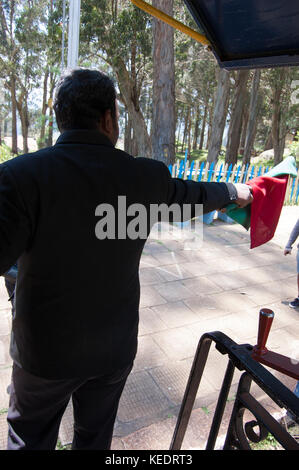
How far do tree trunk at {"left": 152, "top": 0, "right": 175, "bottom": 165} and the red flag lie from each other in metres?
8.88

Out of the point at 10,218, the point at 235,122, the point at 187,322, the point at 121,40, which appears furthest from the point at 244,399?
Answer: the point at 235,122

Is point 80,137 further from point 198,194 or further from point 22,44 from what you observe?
point 22,44

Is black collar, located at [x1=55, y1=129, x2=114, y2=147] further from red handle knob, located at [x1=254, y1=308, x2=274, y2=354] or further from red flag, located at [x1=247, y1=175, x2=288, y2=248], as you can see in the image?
red handle knob, located at [x1=254, y1=308, x2=274, y2=354]

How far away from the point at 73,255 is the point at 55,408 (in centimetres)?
66

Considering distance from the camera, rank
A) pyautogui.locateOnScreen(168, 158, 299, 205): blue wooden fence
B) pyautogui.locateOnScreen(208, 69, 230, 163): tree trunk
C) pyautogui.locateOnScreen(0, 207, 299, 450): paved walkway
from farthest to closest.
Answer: pyautogui.locateOnScreen(208, 69, 230, 163): tree trunk < pyautogui.locateOnScreen(168, 158, 299, 205): blue wooden fence < pyautogui.locateOnScreen(0, 207, 299, 450): paved walkway

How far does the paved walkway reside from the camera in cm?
230

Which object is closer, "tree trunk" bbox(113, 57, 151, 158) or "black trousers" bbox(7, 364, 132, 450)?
"black trousers" bbox(7, 364, 132, 450)

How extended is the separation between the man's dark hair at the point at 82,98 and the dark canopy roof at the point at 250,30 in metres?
0.79

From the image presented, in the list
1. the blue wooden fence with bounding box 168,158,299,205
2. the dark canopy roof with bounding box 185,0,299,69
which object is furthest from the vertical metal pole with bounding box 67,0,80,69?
the dark canopy roof with bounding box 185,0,299,69

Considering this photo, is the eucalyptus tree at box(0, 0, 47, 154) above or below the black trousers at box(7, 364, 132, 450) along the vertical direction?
above

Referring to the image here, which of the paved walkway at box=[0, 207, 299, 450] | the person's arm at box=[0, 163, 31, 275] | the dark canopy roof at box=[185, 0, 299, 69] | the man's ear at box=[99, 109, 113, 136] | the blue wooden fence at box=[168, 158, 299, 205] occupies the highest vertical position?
the dark canopy roof at box=[185, 0, 299, 69]

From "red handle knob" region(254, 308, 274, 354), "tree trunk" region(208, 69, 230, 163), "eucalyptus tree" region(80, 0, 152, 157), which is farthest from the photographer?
"tree trunk" region(208, 69, 230, 163)

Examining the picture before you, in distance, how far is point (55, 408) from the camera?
1359 millimetres
